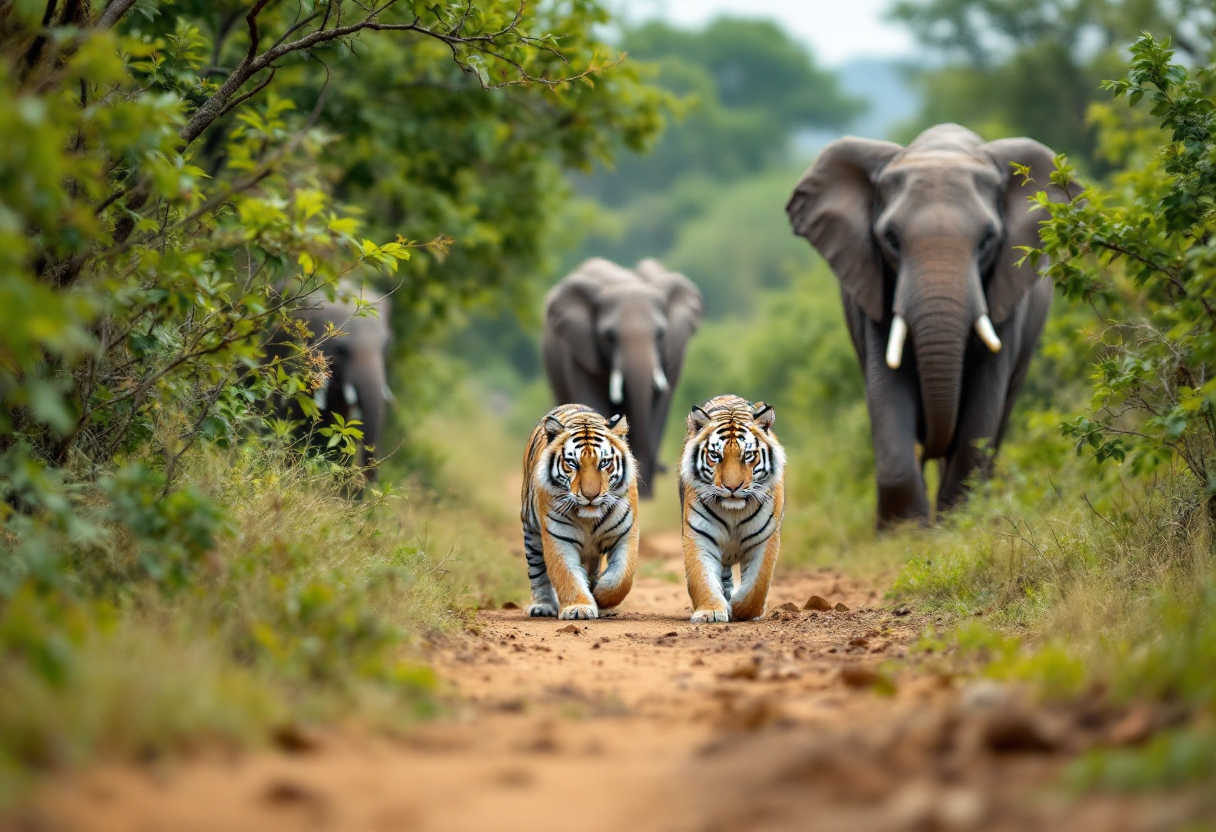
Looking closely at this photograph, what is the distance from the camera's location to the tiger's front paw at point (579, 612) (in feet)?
27.8

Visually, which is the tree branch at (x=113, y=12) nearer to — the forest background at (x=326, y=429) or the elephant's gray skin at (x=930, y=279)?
the forest background at (x=326, y=429)

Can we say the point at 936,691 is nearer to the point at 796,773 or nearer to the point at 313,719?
the point at 796,773

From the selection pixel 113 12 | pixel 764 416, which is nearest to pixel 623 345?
pixel 764 416

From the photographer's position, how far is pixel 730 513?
8.45 m

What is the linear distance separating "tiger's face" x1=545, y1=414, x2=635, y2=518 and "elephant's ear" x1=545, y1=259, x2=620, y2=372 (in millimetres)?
6968

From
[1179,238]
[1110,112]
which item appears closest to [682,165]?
[1110,112]

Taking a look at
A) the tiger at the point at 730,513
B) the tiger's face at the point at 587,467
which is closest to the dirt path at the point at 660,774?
the tiger at the point at 730,513

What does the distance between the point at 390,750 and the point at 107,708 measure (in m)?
0.84

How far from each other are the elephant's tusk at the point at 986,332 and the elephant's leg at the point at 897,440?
74 cm

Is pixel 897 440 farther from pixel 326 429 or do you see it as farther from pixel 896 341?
pixel 326 429

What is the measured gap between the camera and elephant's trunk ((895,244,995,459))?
10461 mm

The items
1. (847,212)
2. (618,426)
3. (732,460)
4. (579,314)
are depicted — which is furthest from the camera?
(579,314)

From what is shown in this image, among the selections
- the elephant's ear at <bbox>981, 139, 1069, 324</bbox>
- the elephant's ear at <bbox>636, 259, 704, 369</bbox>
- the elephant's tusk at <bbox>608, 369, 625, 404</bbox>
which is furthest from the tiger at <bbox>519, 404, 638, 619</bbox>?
the elephant's ear at <bbox>636, 259, 704, 369</bbox>

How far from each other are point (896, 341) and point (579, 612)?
371 cm
